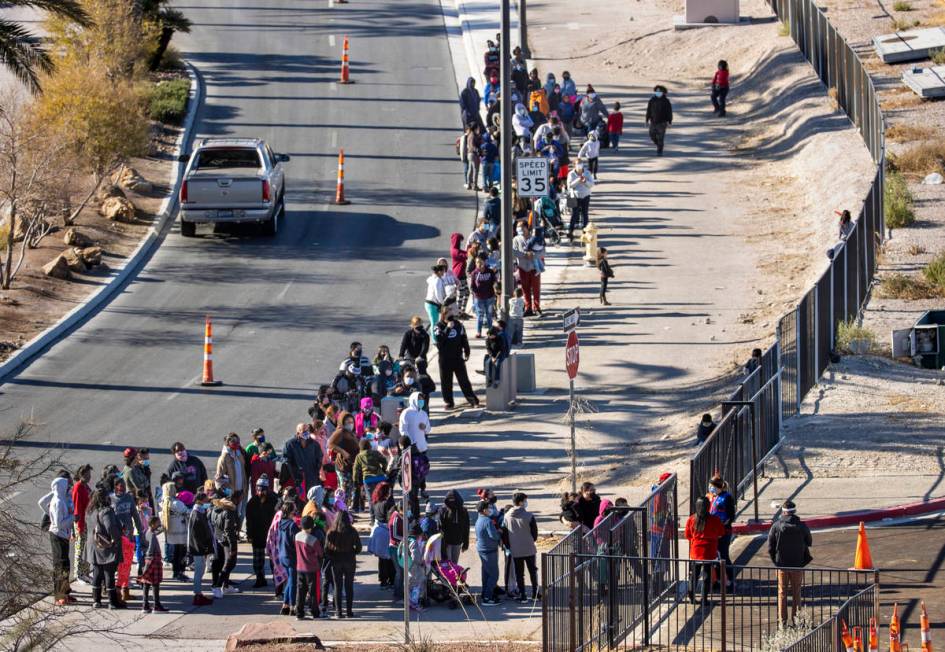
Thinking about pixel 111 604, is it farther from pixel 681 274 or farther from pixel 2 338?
pixel 681 274

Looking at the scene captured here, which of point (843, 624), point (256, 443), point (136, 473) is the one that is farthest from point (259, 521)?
point (843, 624)

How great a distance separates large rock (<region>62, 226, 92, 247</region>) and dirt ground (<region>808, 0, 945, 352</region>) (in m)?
15.0

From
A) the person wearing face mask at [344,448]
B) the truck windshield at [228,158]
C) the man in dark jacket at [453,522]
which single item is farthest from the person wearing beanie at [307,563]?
the truck windshield at [228,158]

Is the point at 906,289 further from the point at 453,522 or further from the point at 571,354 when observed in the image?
the point at 453,522

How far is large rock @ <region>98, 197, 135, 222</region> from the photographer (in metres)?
35.2

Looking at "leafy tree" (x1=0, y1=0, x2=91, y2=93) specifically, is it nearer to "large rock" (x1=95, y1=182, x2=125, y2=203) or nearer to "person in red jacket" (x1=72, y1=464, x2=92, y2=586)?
"person in red jacket" (x1=72, y1=464, x2=92, y2=586)

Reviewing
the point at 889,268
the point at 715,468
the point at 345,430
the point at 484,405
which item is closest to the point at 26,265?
the point at 484,405

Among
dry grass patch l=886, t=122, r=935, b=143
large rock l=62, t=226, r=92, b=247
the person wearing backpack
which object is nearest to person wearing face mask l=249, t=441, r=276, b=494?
the person wearing backpack

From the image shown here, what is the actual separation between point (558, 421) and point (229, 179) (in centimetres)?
1164

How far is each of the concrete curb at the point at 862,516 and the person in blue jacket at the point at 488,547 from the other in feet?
10.0

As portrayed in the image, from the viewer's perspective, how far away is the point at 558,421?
2422 centimetres

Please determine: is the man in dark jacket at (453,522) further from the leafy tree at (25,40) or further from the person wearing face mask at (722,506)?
the leafy tree at (25,40)

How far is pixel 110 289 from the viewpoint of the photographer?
3130 cm

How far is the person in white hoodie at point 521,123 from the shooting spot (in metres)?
37.4
